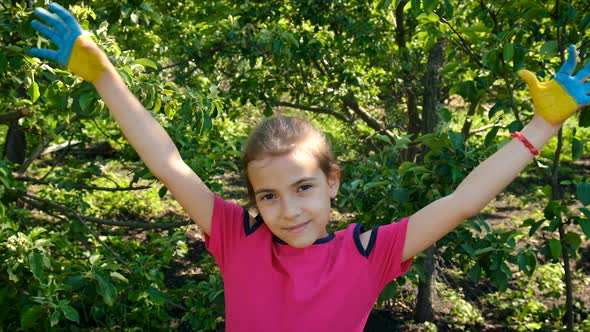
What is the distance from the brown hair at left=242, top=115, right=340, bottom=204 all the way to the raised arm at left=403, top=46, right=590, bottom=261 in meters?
0.29

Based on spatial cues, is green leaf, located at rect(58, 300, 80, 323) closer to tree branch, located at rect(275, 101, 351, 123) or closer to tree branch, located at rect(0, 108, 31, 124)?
tree branch, located at rect(0, 108, 31, 124)

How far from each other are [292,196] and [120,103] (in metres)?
0.49

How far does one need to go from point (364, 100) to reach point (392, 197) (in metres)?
2.22

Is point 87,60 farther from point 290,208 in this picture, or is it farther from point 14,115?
point 14,115

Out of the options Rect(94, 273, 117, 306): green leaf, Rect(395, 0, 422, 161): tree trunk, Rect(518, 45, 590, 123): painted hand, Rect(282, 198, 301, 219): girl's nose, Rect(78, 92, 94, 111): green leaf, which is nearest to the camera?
Rect(518, 45, 590, 123): painted hand

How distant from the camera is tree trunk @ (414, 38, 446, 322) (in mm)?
4172

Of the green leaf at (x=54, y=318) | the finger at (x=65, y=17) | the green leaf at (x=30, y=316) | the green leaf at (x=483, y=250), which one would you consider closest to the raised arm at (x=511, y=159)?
the green leaf at (x=483, y=250)

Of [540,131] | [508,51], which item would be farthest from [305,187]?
[508,51]

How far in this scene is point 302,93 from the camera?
4719 millimetres

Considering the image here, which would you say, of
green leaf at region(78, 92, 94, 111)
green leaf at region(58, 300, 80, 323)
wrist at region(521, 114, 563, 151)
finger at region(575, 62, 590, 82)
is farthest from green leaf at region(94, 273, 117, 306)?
finger at region(575, 62, 590, 82)

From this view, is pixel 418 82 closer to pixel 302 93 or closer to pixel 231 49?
pixel 302 93

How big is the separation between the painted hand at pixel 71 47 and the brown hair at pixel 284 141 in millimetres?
428

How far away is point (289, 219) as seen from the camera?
176cm

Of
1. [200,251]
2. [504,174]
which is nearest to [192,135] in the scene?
[504,174]
